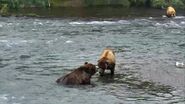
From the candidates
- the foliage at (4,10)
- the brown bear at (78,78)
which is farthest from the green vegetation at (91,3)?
the brown bear at (78,78)

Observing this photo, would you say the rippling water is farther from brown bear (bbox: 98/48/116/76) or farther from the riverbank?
the riverbank

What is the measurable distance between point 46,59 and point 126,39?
29.0 ft

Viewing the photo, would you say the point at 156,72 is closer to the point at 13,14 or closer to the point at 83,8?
the point at 13,14

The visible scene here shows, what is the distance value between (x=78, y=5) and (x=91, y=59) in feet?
→ 131

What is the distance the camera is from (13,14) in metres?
49.3

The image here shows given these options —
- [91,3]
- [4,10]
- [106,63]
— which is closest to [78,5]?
[91,3]

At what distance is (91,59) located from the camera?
24.5m

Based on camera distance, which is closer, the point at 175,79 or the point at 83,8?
the point at 175,79

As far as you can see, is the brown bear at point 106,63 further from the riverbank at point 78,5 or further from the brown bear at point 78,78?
the riverbank at point 78,5

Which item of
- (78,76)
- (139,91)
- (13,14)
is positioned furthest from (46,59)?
(13,14)

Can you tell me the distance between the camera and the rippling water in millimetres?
17328

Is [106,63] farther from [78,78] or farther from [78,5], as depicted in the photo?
[78,5]

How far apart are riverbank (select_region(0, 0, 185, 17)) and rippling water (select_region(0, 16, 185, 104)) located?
1303 centimetres

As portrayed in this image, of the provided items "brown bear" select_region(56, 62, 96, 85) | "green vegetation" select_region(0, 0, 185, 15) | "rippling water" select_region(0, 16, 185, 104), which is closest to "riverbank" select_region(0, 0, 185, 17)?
"green vegetation" select_region(0, 0, 185, 15)
